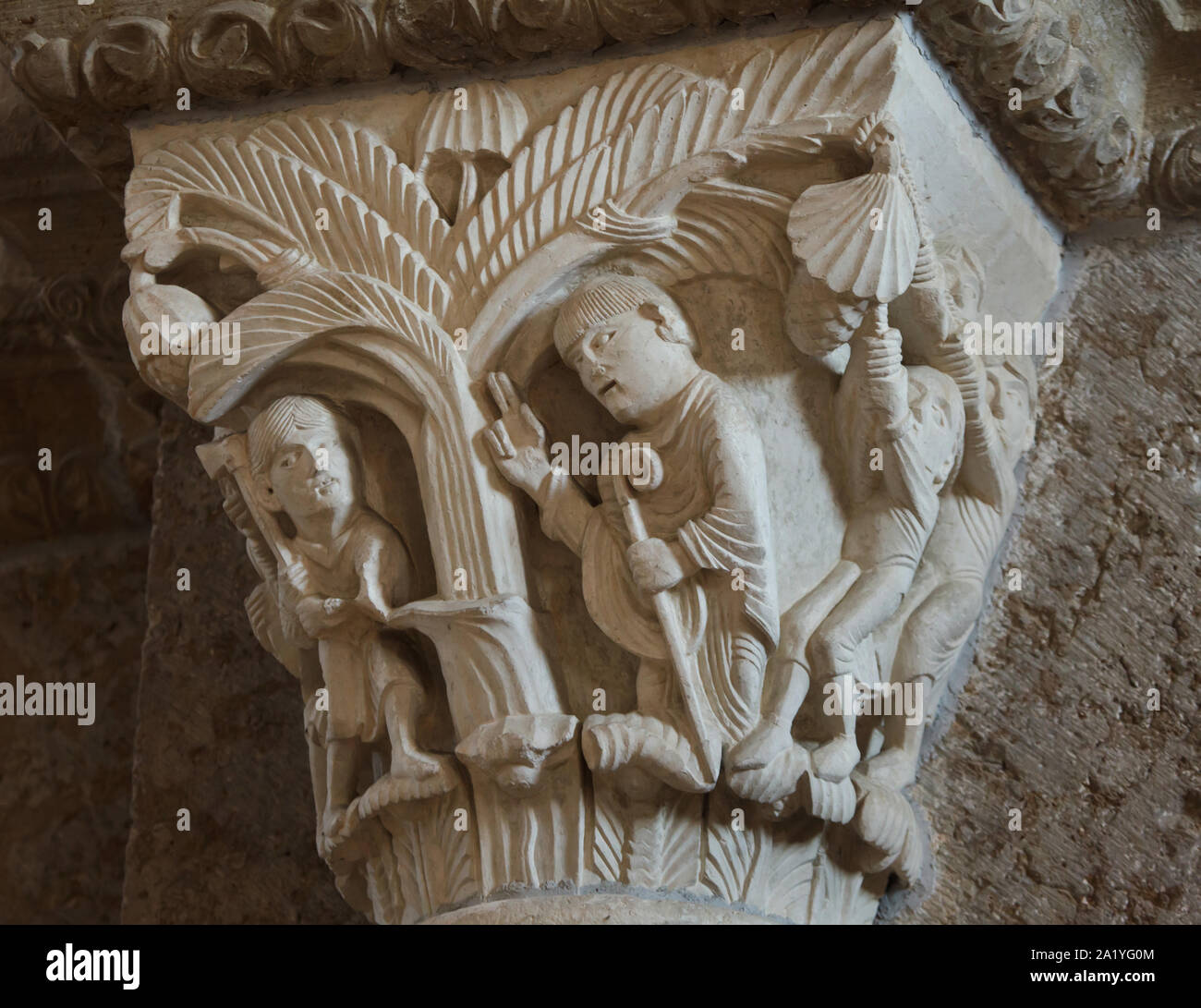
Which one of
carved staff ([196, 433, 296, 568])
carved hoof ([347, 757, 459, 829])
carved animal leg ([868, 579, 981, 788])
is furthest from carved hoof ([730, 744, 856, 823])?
carved staff ([196, 433, 296, 568])

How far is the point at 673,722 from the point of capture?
1811mm

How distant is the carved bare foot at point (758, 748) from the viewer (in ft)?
5.88

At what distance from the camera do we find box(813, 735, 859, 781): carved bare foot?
1.85m

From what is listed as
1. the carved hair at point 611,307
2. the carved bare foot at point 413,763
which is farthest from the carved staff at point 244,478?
the carved hair at point 611,307

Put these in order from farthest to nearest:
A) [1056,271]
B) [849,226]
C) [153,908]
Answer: [153,908] < [1056,271] < [849,226]

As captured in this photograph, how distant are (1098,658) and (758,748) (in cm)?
53

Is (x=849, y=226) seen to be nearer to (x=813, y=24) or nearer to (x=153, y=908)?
(x=813, y=24)

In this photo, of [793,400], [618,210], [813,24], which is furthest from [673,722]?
[813,24]

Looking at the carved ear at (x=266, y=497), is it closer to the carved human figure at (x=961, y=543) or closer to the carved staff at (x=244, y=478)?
the carved staff at (x=244, y=478)

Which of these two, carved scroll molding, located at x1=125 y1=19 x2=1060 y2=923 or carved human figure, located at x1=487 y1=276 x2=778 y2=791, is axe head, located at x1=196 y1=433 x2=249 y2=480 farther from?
carved human figure, located at x1=487 y1=276 x2=778 y2=791

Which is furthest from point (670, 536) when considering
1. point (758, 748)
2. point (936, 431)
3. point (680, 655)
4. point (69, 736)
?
point (69, 736)

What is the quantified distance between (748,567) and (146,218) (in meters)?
0.72

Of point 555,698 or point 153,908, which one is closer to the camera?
point 555,698

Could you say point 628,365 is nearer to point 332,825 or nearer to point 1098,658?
point 332,825
